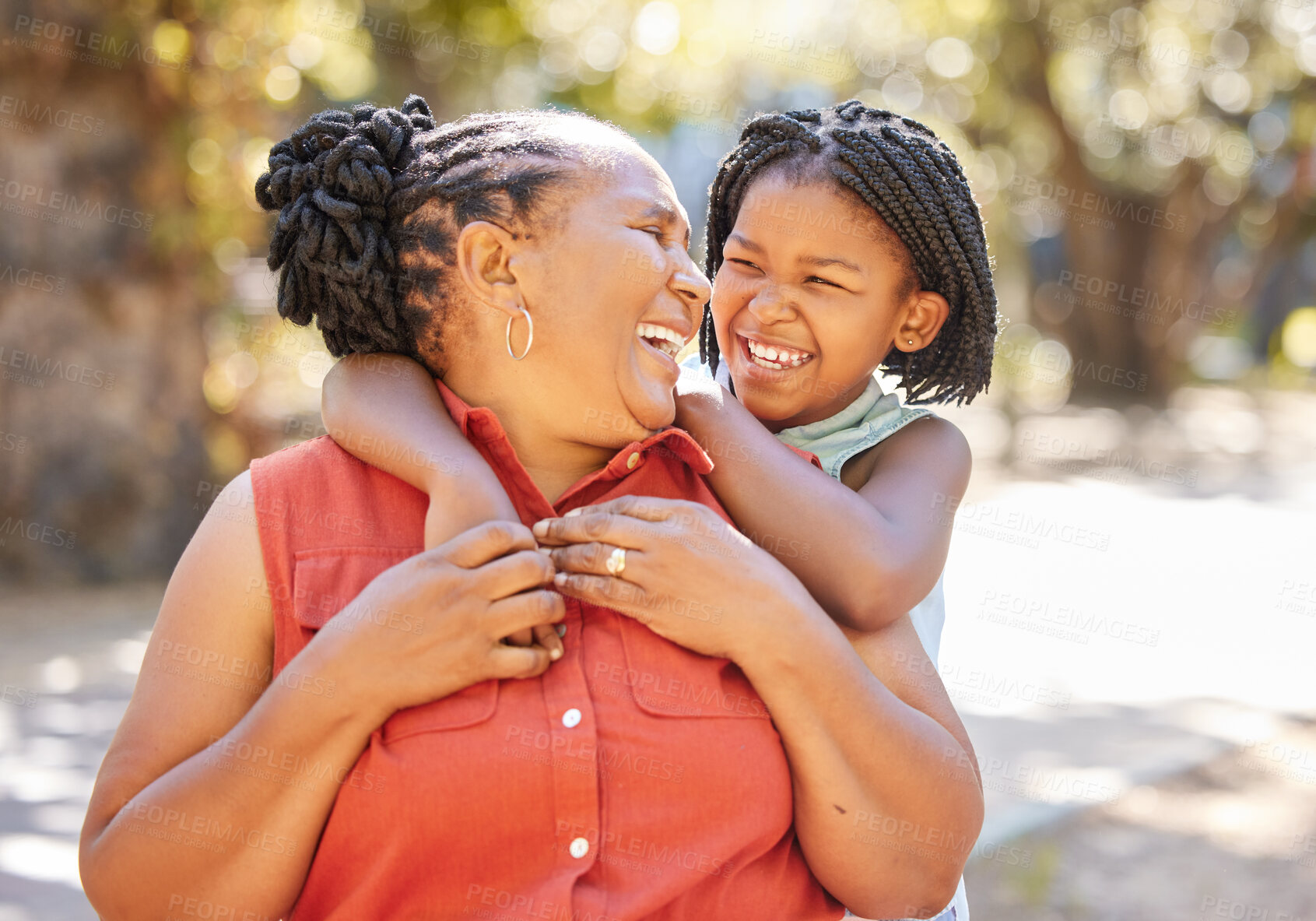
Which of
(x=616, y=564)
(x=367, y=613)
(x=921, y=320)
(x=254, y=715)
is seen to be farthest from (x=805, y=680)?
(x=921, y=320)

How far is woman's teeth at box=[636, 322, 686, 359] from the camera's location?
2129 mm

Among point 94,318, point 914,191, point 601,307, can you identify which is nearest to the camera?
point 601,307

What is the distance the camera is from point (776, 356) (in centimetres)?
280

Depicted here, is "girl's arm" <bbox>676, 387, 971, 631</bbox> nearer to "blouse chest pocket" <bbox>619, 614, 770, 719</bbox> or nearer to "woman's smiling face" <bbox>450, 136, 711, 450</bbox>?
"woman's smiling face" <bbox>450, 136, 711, 450</bbox>

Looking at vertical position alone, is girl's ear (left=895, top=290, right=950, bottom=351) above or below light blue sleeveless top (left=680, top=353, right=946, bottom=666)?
above

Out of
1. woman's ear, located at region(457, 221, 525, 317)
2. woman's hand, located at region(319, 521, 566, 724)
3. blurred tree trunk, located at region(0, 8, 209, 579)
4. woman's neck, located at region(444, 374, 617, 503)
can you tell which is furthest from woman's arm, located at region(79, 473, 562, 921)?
blurred tree trunk, located at region(0, 8, 209, 579)

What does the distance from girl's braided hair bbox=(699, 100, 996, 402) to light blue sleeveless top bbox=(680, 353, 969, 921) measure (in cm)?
23

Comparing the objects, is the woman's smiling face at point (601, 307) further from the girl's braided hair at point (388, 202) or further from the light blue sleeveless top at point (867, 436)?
the light blue sleeveless top at point (867, 436)

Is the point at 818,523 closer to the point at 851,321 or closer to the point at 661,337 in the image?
the point at 661,337

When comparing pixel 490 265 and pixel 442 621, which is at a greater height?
pixel 490 265

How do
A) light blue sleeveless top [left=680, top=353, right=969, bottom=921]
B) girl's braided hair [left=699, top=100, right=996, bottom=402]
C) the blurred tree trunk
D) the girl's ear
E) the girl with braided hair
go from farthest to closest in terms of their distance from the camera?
the blurred tree trunk, the girl's ear, girl's braided hair [left=699, top=100, right=996, bottom=402], light blue sleeveless top [left=680, top=353, right=969, bottom=921], the girl with braided hair

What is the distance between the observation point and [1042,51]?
16203 millimetres

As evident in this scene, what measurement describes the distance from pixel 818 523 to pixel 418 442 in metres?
0.77

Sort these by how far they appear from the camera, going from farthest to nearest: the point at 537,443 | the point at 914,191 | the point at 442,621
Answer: the point at 914,191
the point at 537,443
the point at 442,621
